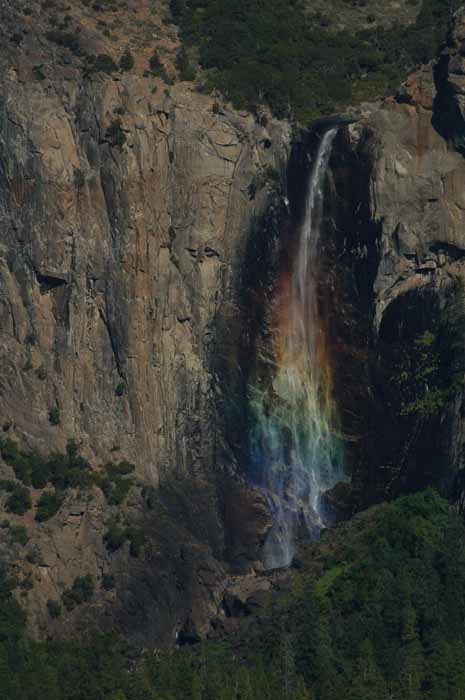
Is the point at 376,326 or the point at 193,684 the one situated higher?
the point at 376,326

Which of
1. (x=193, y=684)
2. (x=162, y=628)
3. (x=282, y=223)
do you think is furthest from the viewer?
(x=282, y=223)

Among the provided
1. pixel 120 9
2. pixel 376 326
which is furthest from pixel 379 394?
pixel 120 9

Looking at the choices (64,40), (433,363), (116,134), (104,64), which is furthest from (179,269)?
(433,363)

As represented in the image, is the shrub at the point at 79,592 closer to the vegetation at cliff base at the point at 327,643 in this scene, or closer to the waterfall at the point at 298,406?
the vegetation at cliff base at the point at 327,643

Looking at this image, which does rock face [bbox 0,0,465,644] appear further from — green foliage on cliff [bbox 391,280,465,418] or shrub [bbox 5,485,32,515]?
shrub [bbox 5,485,32,515]

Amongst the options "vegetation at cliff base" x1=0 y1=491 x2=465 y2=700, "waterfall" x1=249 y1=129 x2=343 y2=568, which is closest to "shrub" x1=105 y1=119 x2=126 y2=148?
"waterfall" x1=249 y1=129 x2=343 y2=568

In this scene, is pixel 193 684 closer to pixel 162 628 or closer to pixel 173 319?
pixel 162 628
